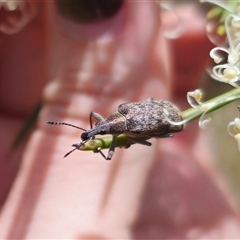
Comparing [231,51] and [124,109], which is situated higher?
[231,51]

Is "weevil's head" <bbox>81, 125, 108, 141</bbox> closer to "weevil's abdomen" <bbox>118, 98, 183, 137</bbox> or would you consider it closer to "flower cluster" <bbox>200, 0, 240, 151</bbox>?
"weevil's abdomen" <bbox>118, 98, 183, 137</bbox>

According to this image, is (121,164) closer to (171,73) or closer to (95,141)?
(171,73)

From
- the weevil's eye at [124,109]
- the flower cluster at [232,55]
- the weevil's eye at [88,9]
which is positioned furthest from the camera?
the weevil's eye at [88,9]

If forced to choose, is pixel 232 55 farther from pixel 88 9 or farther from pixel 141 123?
pixel 88 9

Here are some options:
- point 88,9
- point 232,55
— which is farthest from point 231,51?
point 88,9

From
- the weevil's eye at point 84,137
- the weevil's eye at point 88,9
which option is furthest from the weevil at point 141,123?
the weevil's eye at point 88,9

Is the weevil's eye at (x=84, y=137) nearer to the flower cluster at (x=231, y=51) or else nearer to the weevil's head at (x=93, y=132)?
the weevil's head at (x=93, y=132)

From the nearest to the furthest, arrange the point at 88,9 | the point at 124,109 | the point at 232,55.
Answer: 1. the point at 232,55
2. the point at 124,109
3. the point at 88,9
